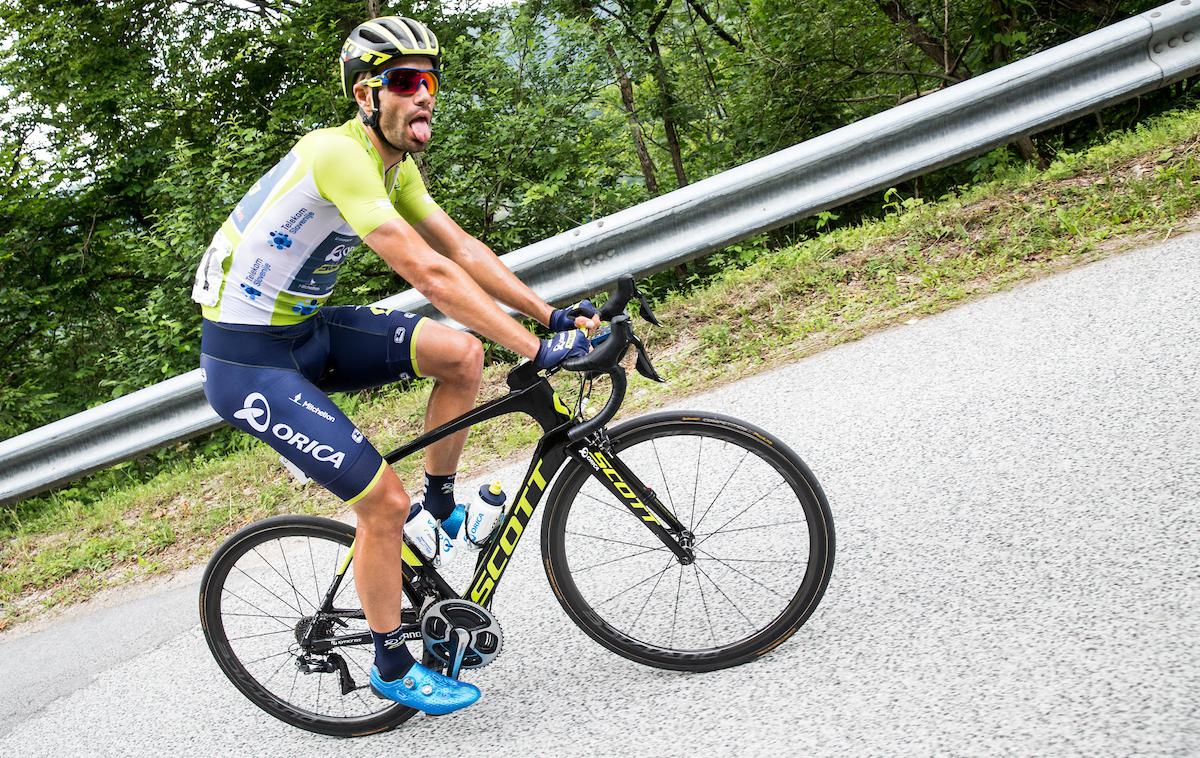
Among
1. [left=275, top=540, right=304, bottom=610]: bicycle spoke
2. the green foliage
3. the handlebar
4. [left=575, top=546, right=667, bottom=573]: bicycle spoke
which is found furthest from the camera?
the green foliage

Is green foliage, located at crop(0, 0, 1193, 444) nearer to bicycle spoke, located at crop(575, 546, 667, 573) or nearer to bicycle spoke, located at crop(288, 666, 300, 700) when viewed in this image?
bicycle spoke, located at crop(575, 546, 667, 573)

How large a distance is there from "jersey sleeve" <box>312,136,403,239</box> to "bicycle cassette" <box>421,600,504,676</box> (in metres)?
1.27

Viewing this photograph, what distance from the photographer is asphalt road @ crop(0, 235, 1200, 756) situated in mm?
2527

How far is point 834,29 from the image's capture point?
11.4 m

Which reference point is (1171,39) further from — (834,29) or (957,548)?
(834,29)

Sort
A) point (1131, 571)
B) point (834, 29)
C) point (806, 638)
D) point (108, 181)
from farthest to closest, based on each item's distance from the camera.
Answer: point (108, 181), point (834, 29), point (806, 638), point (1131, 571)

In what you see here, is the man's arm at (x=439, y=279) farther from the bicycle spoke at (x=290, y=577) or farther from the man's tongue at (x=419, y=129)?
the bicycle spoke at (x=290, y=577)

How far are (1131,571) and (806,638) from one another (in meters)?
0.98

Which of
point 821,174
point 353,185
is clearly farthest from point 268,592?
point 821,174

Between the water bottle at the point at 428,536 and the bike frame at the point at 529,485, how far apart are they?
0.03 meters

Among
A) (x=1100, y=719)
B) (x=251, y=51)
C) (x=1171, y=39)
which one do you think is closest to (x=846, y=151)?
(x=1171, y=39)

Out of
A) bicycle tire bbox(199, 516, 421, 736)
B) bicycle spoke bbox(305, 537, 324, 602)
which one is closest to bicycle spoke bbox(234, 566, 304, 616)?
bicycle tire bbox(199, 516, 421, 736)

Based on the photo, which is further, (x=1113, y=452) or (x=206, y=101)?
(x=206, y=101)

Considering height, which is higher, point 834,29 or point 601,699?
point 834,29
